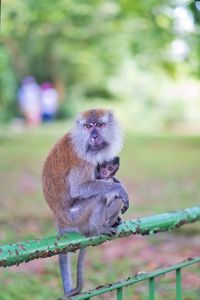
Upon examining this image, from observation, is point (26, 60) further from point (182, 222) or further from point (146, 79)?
point (182, 222)

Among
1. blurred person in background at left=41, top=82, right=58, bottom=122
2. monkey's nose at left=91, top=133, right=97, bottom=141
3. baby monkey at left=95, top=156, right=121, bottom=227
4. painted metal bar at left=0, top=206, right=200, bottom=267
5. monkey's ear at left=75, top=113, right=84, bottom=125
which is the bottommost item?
painted metal bar at left=0, top=206, right=200, bottom=267

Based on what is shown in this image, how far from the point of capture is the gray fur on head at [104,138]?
138 inches

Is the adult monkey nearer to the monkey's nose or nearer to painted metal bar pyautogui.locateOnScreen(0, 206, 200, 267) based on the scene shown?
the monkey's nose

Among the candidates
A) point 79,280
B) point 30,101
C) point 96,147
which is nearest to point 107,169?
point 96,147

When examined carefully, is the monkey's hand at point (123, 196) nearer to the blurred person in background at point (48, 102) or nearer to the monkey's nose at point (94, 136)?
the monkey's nose at point (94, 136)

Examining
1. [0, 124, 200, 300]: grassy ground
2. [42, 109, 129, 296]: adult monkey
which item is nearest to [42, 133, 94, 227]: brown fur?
[42, 109, 129, 296]: adult monkey

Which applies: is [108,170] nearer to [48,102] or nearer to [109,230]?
[109,230]

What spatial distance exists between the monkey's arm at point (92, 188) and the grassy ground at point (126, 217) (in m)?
1.96

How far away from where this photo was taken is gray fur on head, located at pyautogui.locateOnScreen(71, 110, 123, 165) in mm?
3504

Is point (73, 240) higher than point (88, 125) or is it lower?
lower

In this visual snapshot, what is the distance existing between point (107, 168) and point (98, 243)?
1034 mm

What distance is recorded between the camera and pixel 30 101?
30.7 metres

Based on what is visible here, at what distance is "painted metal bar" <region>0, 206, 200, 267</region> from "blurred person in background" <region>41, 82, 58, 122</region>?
95.5 feet

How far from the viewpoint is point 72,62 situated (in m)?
32.4
